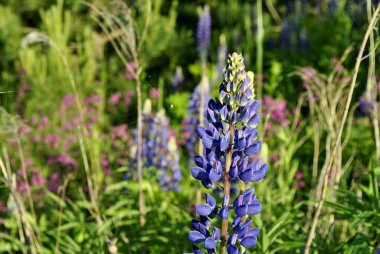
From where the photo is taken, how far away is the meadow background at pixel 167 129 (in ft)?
8.86

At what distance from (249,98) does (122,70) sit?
556cm

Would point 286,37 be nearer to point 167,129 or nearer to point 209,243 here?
point 167,129

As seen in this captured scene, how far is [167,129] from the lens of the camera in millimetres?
3963

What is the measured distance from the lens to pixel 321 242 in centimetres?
251

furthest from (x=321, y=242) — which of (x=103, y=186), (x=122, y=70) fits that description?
(x=122, y=70)

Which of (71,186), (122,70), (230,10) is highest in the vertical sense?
(230,10)

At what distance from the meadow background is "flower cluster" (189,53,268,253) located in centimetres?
40

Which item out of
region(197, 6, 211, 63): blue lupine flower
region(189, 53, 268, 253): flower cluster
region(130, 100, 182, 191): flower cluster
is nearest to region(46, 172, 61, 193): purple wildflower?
region(130, 100, 182, 191): flower cluster

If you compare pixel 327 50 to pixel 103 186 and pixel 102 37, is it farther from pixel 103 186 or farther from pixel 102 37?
pixel 102 37

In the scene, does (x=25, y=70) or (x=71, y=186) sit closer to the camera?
(x=71, y=186)

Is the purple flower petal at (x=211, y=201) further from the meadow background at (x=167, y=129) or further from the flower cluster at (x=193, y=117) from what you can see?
the flower cluster at (x=193, y=117)

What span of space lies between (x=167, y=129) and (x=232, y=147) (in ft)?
7.65

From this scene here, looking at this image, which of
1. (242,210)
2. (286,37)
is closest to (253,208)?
(242,210)

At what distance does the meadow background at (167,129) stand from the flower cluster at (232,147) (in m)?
0.40
